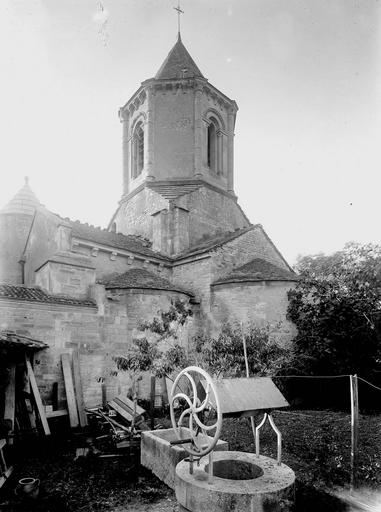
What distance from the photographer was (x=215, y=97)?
2144 cm

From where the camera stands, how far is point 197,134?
2008 cm

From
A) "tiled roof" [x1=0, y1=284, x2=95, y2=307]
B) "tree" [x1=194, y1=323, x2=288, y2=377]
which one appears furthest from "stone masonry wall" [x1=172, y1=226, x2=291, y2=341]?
"tiled roof" [x1=0, y1=284, x2=95, y2=307]

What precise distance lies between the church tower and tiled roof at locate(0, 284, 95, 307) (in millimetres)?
6467

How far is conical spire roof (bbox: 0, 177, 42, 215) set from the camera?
21.0 m

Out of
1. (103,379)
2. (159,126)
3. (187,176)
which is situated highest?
(159,126)

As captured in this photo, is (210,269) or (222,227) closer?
(210,269)

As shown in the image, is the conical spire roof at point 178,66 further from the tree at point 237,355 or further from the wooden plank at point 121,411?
the wooden plank at point 121,411

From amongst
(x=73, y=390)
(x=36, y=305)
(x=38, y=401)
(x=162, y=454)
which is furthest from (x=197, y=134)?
(x=162, y=454)

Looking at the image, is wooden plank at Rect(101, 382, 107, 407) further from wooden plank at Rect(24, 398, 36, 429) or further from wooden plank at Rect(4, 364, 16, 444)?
wooden plank at Rect(4, 364, 16, 444)

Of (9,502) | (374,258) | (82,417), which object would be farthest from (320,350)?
(9,502)

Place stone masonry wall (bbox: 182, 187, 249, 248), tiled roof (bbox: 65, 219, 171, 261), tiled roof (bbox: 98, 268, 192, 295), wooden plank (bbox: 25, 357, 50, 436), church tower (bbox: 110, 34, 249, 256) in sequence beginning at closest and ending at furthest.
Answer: wooden plank (bbox: 25, 357, 50, 436) → tiled roof (bbox: 98, 268, 192, 295) → tiled roof (bbox: 65, 219, 171, 261) → church tower (bbox: 110, 34, 249, 256) → stone masonry wall (bbox: 182, 187, 249, 248)

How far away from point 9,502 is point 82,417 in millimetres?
5422

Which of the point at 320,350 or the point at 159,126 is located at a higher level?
the point at 159,126

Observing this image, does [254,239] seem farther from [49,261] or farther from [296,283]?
[49,261]
